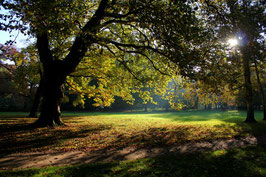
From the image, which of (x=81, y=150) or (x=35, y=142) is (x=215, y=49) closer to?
(x=81, y=150)

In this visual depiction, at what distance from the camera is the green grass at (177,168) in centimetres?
539

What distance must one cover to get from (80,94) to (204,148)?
51.5 feet

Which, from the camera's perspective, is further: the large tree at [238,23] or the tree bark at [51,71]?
the tree bark at [51,71]

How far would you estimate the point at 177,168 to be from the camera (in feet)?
19.5

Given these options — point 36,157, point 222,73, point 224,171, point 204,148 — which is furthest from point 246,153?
point 36,157

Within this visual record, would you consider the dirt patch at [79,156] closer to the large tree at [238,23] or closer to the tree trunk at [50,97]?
the large tree at [238,23]

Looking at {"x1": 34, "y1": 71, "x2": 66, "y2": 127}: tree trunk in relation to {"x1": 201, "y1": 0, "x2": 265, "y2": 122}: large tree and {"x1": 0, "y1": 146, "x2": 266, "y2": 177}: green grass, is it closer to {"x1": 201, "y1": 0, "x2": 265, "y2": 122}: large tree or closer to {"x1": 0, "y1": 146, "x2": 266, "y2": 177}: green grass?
{"x1": 0, "y1": 146, "x2": 266, "y2": 177}: green grass

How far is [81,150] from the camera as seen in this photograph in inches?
338

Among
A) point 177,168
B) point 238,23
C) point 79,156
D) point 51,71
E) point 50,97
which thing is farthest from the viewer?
point 50,97

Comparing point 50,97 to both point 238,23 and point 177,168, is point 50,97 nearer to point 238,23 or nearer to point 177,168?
point 177,168

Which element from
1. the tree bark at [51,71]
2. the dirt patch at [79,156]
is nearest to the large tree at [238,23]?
the dirt patch at [79,156]

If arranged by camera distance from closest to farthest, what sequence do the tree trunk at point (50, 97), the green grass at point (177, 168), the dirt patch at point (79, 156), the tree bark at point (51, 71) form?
1. the green grass at point (177, 168)
2. the dirt patch at point (79, 156)
3. the tree bark at point (51, 71)
4. the tree trunk at point (50, 97)

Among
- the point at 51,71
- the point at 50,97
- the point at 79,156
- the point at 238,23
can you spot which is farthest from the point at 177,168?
the point at 51,71

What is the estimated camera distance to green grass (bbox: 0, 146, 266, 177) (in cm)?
539
